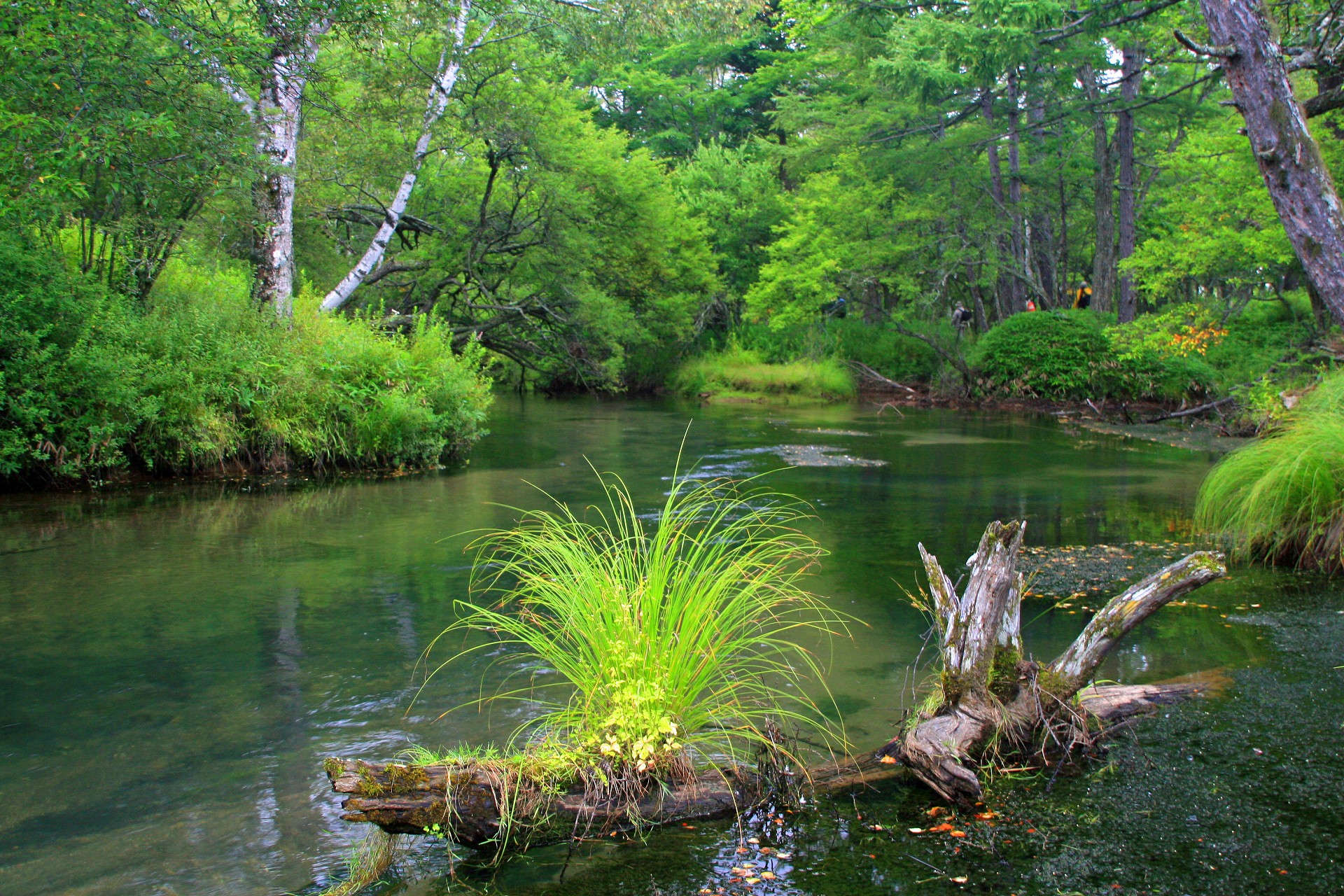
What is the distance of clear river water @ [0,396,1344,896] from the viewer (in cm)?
340

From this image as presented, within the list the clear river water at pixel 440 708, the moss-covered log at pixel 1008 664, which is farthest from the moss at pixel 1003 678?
the clear river water at pixel 440 708

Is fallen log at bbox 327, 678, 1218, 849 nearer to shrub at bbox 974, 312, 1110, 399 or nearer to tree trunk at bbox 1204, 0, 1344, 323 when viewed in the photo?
tree trunk at bbox 1204, 0, 1344, 323

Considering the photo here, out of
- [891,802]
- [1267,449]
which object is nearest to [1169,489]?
[1267,449]

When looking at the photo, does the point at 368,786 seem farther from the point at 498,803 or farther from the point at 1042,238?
the point at 1042,238

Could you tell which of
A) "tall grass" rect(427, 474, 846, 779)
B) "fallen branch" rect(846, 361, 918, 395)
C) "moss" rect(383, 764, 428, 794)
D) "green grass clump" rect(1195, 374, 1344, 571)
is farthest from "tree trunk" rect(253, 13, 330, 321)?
"fallen branch" rect(846, 361, 918, 395)

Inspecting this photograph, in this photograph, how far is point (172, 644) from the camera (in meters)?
5.92

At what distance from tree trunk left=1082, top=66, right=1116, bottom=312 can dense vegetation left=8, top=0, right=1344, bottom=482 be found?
4.9 inches

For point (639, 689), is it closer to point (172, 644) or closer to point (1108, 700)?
point (1108, 700)

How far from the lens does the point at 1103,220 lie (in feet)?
78.9

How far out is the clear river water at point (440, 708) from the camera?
3.40 meters

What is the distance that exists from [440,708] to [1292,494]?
6305 mm

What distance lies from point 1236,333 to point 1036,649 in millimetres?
17804

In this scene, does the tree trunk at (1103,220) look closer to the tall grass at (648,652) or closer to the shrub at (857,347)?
the shrub at (857,347)

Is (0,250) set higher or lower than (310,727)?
higher
